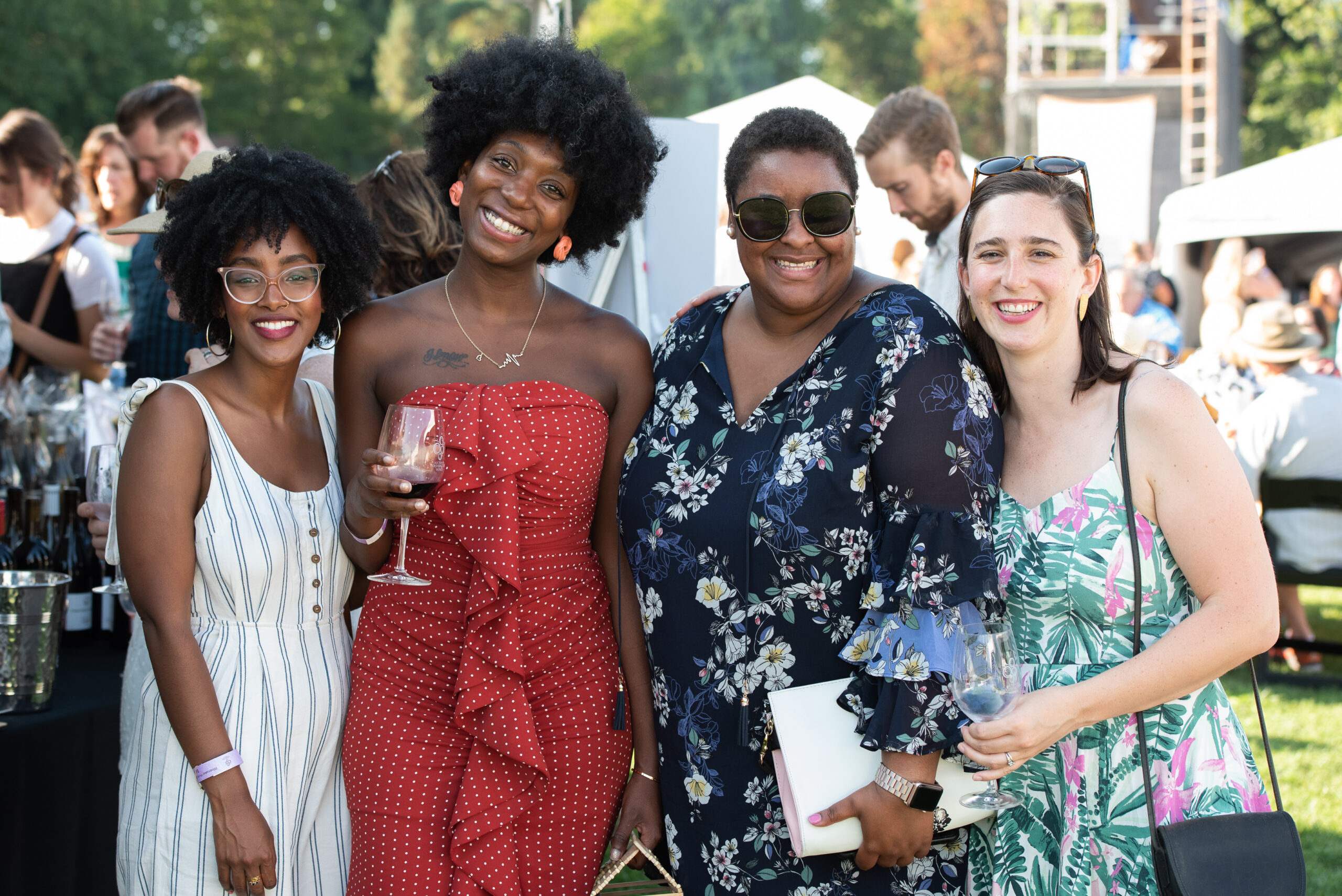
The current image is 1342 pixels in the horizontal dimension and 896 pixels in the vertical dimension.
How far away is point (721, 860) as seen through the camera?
2.53 meters

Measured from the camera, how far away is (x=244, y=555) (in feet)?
8.10

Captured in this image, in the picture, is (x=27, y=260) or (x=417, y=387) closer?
(x=417, y=387)

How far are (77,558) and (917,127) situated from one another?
4.08m

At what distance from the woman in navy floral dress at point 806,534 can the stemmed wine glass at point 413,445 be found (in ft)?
1.75

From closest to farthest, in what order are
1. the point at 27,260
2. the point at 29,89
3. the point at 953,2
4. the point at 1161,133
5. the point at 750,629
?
the point at 750,629 → the point at 27,260 → the point at 29,89 → the point at 1161,133 → the point at 953,2

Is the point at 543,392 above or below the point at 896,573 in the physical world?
above

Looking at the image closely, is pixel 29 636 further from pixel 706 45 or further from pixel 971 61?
pixel 971 61

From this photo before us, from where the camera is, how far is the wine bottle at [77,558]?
3.78 m

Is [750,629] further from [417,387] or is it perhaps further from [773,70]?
[773,70]

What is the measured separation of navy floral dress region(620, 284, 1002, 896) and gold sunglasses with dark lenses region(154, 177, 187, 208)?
1405mm

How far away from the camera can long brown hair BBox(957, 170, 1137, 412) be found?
2451mm

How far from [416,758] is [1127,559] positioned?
1596mm

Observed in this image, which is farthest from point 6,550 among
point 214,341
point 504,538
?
point 504,538

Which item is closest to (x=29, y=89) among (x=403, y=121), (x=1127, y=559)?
(x=403, y=121)
